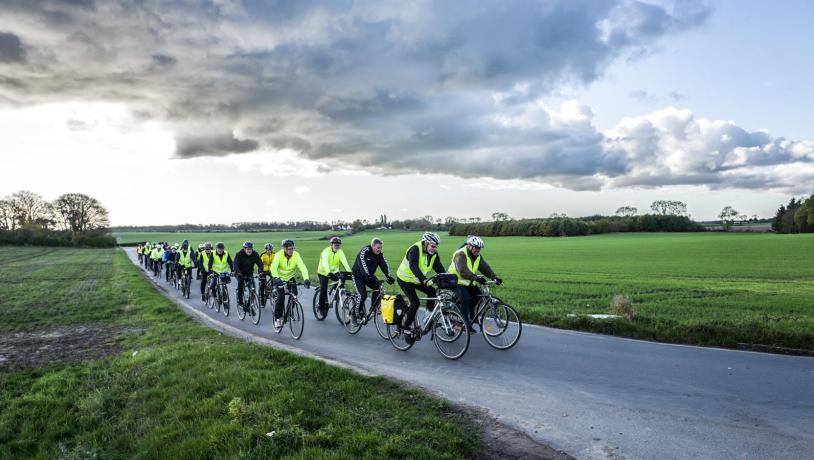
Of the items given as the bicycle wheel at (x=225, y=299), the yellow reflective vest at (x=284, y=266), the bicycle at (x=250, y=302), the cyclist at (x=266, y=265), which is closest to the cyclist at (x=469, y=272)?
the yellow reflective vest at (x=284, y=266)

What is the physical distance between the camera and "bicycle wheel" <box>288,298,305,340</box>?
11.4 metres

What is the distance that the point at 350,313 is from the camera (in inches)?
477

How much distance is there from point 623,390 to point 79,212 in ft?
371

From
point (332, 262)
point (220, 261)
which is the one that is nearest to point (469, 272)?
point (332, 262)

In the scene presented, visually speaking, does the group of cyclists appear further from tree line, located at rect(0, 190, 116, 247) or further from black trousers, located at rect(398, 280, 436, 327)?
tree line, located at rect(0, 190, 116, 247)

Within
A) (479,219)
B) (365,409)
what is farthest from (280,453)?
(479,219)

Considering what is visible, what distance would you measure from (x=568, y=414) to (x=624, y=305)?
767 centimetres

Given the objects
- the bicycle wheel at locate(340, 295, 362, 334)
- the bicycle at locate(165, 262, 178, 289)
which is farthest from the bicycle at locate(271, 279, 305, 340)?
the bicycle at locate(165, 262, 178, 289)

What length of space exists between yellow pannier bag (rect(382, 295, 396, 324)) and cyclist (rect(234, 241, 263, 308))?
5.29 meters

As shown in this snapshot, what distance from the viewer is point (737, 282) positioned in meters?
23.7

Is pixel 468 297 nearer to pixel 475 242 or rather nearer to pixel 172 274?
pixel 475 242

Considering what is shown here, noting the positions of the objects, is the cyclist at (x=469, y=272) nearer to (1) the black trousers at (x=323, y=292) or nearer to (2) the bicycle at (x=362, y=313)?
(2) the bicycle at (x=362, y=313)

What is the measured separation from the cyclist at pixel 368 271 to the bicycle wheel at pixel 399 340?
1.19m

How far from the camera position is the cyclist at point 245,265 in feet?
46.5
